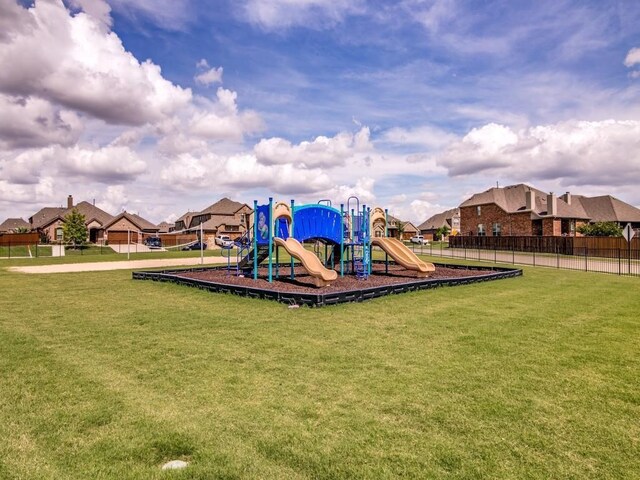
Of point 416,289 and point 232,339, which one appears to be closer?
point 232,339

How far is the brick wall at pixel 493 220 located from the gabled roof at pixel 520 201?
0.75 m

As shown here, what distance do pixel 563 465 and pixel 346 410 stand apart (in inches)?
85.0

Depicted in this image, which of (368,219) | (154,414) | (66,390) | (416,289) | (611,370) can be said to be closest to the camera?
(154,414)

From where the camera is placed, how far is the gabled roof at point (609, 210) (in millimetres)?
57750

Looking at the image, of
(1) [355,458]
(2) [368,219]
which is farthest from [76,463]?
(2) [368,219]

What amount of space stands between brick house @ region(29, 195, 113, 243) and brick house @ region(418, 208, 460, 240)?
73.3 m

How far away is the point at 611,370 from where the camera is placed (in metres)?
6.10

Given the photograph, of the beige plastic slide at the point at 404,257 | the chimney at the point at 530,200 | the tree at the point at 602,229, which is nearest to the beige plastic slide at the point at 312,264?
the beige plastic slide at the point at 404,257

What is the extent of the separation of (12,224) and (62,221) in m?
38.3

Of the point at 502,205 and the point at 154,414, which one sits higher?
the point at 502,205

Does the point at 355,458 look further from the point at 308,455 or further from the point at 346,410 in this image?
the point at 346,410

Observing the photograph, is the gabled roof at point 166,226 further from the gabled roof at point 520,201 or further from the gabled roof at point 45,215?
the gabled roof at point 520,201

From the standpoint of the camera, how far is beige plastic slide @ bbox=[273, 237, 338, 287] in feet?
47.2

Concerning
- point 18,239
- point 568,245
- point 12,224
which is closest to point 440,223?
point 568,245
